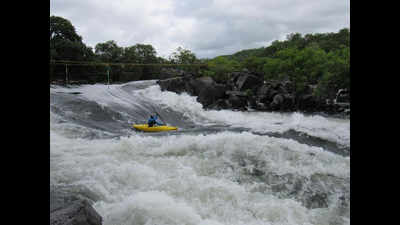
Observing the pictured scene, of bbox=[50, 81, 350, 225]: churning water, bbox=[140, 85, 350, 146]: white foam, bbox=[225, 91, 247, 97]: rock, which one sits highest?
bbox=[225, 91, 247, 97]: rock

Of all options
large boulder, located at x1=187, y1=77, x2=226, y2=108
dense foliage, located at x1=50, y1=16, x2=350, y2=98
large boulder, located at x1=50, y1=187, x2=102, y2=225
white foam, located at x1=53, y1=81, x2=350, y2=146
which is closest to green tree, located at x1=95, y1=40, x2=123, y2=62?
dense foliage, located at x1=50, y1=16, x2=350, y2=98

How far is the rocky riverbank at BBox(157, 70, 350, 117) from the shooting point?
18.1 meters

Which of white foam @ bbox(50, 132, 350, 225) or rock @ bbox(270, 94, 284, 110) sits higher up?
rock @ bbox(270, 94, 284, 110)

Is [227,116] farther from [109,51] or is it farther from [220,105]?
[109,51]

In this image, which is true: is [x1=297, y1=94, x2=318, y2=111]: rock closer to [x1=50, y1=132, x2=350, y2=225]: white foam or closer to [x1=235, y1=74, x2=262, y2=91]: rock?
[x1=235, y1=74, x2=262, y2=91]: rock

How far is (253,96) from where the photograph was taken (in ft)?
64.1

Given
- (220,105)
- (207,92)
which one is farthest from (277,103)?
(207,92)

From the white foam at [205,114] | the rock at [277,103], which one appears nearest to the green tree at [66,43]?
the white foam at [205,114]

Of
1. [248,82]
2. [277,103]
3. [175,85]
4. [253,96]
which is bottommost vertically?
[277,103]

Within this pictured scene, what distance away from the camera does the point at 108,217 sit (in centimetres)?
337
